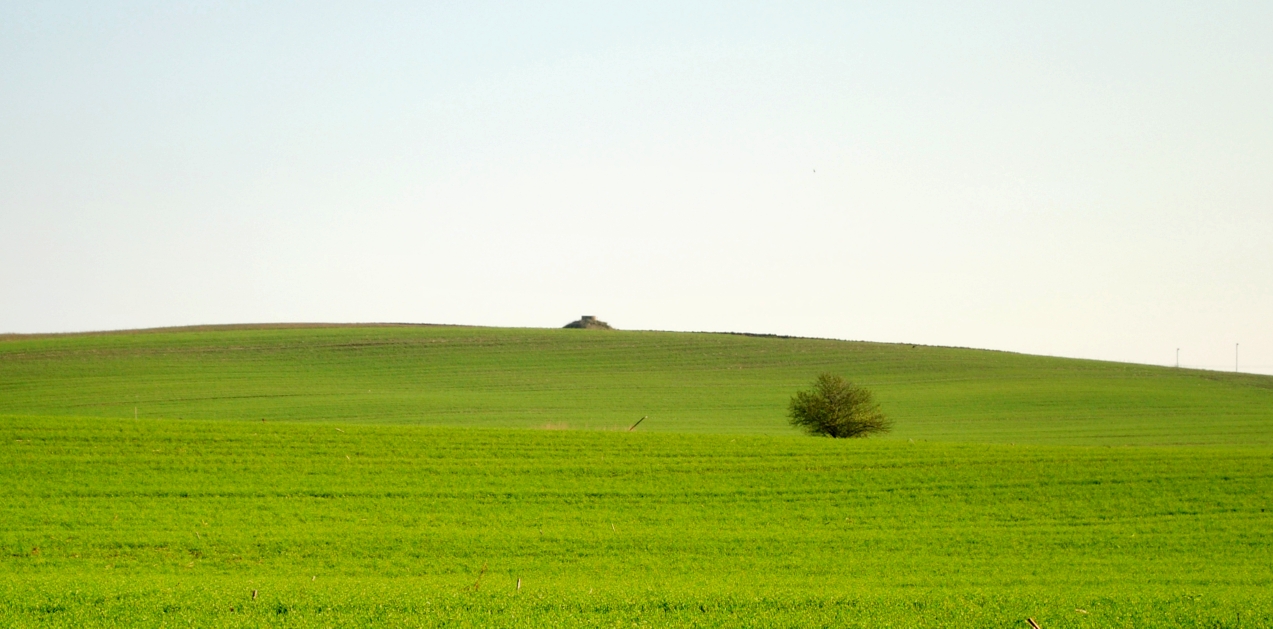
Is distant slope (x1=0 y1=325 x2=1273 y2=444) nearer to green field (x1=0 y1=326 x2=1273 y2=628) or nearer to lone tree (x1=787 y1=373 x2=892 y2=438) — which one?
lone tree (x1=787 y1=373 x2=892 y2=438)

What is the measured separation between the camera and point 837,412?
108 feet

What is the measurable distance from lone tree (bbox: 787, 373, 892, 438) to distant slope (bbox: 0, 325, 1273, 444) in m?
3.84

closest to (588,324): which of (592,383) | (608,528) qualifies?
(592,383)

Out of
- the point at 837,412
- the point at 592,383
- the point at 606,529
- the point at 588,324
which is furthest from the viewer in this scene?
the point at 588,324

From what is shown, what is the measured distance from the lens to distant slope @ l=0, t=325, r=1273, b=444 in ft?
129

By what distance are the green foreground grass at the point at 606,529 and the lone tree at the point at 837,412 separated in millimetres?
7253

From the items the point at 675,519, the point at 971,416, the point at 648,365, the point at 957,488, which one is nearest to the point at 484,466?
the point at 675,519

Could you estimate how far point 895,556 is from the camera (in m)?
15.7

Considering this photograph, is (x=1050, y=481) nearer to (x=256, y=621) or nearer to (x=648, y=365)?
(x=256, y=621)

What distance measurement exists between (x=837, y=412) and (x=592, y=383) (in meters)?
19.6

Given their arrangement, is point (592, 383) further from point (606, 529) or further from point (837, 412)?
point (606, 529)

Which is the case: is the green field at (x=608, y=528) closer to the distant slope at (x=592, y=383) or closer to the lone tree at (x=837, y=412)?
the lone tree at (x=837, y=412)

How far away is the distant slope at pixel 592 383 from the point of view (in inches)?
1547

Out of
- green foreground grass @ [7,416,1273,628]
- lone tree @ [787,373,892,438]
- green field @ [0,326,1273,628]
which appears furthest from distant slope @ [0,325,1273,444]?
green foreground grass @ [7,416,1273,628]
